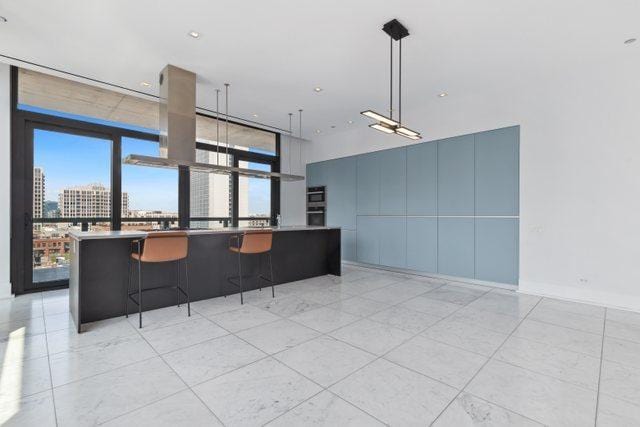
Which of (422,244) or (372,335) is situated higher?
(422,244)

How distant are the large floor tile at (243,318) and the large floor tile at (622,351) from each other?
308cm

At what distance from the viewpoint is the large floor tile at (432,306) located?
357cm

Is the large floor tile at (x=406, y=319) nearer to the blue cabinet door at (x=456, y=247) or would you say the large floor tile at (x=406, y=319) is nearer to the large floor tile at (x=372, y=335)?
the large floor tile at (x=372, y=335)

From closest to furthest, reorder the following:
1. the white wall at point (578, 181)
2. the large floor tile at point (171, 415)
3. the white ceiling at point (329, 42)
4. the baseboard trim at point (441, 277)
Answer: the large floor tile at point (171, 415) → the white ceiling at point (329, 42) → the white wall at point (578, 181) → the baseboard trim at point (441, 277)

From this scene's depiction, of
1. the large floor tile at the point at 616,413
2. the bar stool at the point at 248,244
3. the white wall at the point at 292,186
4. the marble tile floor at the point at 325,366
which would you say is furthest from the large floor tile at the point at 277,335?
the white wall at the point at 292,186

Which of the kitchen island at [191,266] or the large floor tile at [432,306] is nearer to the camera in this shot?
the kitchen island at [191,266]

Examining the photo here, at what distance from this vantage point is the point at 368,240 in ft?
21.0

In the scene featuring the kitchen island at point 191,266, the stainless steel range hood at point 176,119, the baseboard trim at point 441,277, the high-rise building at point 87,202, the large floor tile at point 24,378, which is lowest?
the large floor tile at point 24,378

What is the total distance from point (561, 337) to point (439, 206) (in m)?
2.78

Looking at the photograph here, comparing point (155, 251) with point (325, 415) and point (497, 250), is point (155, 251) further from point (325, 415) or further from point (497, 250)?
point (497, 250)

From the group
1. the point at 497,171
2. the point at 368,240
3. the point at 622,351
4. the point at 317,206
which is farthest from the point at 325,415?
the point at 317,206

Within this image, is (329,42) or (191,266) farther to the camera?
(191,266)

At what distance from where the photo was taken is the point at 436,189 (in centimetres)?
532

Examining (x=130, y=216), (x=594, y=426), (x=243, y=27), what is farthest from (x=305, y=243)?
(x=594, y=426)
